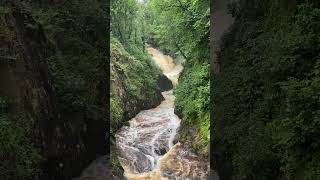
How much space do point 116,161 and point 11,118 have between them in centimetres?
490

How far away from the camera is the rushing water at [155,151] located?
38.8ft

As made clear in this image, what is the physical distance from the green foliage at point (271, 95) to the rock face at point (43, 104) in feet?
11.7

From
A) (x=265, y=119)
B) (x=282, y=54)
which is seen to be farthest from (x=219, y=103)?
(x=282, y=54)

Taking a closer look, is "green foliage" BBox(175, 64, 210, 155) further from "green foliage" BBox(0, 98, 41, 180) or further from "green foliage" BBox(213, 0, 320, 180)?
"green foliage" BBox(0, 98, 41, 180)

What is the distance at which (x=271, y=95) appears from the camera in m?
7.25

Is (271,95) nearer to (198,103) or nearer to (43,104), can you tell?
(43,104)

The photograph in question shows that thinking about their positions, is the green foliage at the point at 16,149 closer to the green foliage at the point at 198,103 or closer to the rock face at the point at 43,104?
the rock face at the point at 43,104

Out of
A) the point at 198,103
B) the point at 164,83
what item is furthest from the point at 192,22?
the point at 164,83

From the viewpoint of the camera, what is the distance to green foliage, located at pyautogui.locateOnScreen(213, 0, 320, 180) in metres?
5.41

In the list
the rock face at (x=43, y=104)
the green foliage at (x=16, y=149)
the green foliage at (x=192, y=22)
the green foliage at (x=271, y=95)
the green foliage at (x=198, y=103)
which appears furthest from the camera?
the green foliage at (x=192, y=22)

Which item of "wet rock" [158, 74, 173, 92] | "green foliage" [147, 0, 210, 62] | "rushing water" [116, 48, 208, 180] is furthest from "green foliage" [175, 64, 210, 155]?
"wet rock" [158, 74, 173, 92]

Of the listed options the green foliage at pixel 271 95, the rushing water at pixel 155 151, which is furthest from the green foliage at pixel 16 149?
the rushing water at pixel 155 151

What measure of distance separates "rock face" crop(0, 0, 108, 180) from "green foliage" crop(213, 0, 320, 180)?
357 cm

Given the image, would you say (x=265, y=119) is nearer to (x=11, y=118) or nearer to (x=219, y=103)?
(x=219, y=103)
